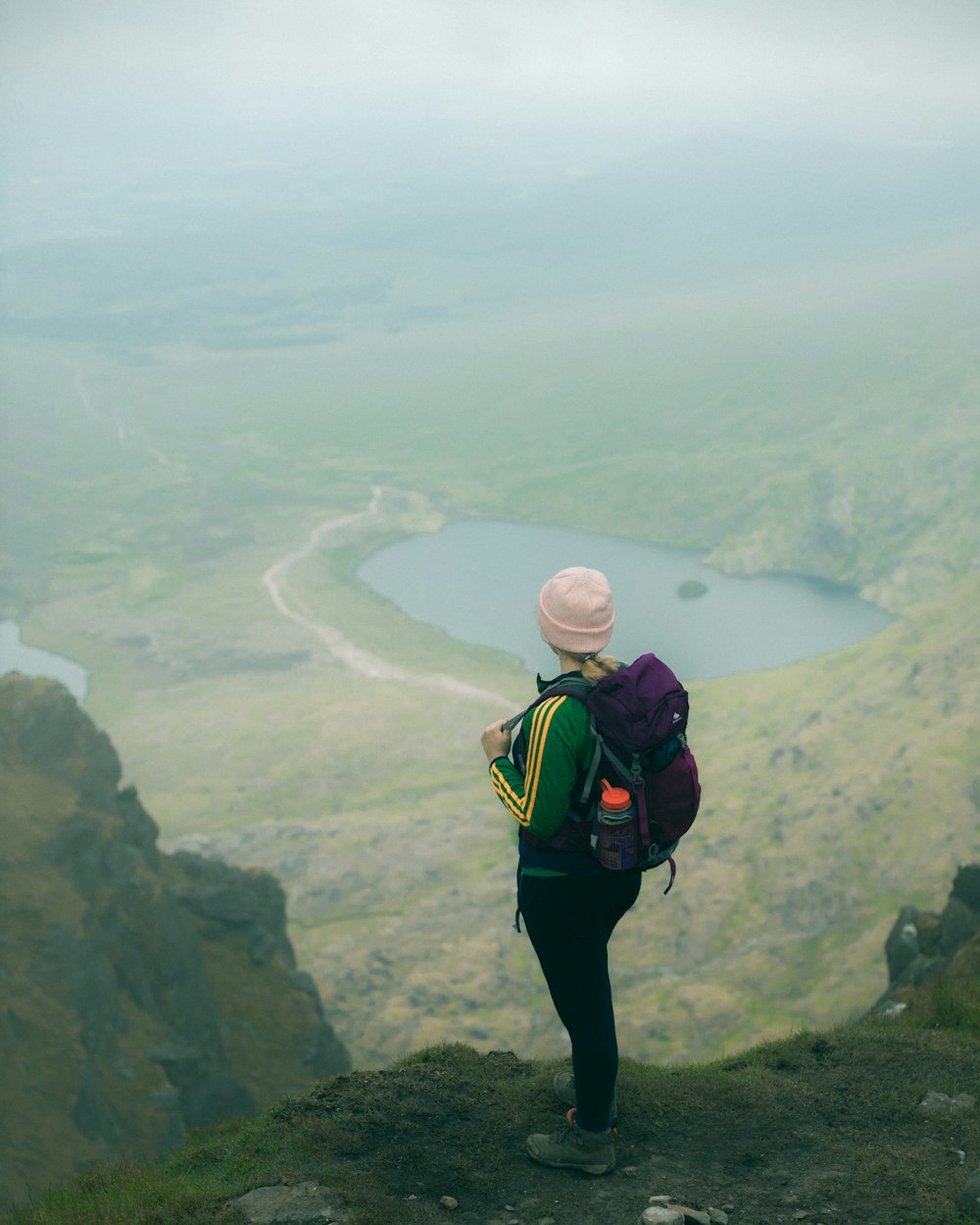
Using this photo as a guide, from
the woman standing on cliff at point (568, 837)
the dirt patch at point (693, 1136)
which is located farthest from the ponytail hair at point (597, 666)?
the dirt patch at point (693, 1136)

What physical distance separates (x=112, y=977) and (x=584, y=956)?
76.7 metres

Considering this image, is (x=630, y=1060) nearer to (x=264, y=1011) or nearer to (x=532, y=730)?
(x=532, y=730)

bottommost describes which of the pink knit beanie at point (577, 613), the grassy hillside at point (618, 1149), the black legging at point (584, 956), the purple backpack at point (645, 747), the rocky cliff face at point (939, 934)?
the rocky cliff face at point (939, 934)

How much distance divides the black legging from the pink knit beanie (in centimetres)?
187

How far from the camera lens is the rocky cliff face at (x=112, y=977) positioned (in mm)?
64188

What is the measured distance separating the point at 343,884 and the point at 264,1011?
335ft

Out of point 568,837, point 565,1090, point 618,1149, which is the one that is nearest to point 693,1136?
point 618,1149

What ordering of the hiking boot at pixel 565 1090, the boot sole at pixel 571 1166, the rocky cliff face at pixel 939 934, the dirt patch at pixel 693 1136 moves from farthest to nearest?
the rocky cliff face at pixel 939 934
the hiking boot at pixel 565 1090
the boot sole at pixel 571 1166
the dirt patch at pixel 693 1136

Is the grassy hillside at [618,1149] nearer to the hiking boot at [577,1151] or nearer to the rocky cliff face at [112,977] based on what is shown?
the hiking boot at [577,1151]

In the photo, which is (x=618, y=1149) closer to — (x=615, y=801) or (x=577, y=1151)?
(x=577, y=1151)

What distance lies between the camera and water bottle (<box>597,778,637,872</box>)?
7762 mm

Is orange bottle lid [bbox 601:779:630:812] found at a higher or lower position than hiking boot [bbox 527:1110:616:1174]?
higher

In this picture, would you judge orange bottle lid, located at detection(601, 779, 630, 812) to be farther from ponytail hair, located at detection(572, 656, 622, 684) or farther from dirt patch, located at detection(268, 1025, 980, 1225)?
dirt patch, located at detection(268, 1025, 980, 1225)

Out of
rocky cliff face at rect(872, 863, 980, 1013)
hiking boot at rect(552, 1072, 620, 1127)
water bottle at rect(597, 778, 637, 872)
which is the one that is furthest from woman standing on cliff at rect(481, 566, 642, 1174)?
rocky cliff face at rect(872, 863, 980, 1013)
